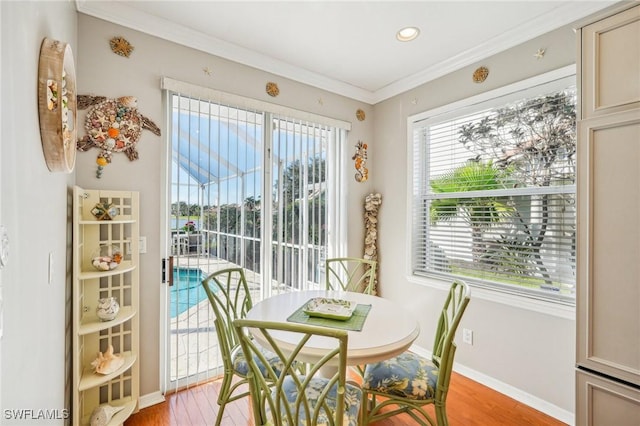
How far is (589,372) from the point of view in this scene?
55.3 inches

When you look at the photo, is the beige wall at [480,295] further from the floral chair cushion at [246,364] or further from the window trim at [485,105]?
the floral chair cushion at [246,364]

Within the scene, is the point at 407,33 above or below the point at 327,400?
above

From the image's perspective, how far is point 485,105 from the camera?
2.44 metres

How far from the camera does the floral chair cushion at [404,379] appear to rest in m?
1.50

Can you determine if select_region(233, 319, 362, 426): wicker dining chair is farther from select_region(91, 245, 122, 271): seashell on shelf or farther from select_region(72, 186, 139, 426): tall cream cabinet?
select_region(91, 245, 122, 271): seashell on shelf

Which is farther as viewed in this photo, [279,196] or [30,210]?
[279,196]

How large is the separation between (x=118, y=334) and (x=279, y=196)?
1525mm

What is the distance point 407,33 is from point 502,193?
4.58ft

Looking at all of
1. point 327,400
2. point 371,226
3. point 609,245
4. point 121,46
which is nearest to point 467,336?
point 371,226

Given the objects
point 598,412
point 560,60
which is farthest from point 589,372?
point 560,60

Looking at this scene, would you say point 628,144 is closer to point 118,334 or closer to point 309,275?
point 309,275

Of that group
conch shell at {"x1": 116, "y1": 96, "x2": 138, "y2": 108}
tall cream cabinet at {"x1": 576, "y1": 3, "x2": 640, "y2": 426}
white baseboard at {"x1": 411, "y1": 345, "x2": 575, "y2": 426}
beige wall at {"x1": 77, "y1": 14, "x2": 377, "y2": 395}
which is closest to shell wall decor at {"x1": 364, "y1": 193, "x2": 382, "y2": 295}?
white baseboard at {"x1": 411, "y1": 345, "x2": 575, "y2": 426}

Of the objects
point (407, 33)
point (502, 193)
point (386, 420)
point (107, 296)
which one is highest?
point (407, 33)

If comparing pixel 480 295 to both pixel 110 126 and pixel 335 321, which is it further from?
pixel 110 126
